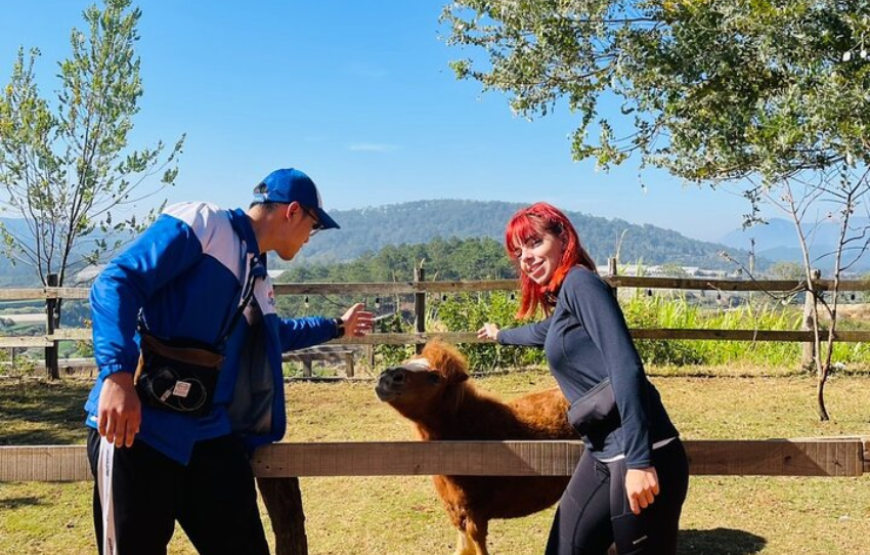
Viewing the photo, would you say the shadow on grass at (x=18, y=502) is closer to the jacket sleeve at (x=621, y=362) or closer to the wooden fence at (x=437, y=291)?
the wooden fence at (x=437, y=291)

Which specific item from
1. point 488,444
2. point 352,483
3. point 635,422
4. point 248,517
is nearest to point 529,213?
point 635,422

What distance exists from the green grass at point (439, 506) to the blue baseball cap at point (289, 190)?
3.51 metres

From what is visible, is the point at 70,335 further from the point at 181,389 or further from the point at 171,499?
the point at 181,389

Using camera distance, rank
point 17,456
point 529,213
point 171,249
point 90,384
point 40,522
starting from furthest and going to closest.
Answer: point 90,384, point 40,522, point 17,456, point 529,213, point 171,249

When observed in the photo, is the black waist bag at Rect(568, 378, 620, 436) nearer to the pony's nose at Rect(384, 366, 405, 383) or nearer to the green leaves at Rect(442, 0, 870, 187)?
the pony's nose at Rect(384, 366, 405, 383)

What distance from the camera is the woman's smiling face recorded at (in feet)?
7.37

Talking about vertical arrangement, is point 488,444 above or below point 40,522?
above

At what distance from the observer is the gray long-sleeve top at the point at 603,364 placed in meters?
1.93

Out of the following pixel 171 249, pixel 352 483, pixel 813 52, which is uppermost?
pixel 813 52

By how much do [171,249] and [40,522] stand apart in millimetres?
4985

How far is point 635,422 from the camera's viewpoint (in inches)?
75.4

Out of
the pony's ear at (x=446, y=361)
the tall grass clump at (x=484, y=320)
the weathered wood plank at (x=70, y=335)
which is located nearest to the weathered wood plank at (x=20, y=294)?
the weathered wood plank at (x=70, y=335)

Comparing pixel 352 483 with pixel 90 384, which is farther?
pixel 90 384

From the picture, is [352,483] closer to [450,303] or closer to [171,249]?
[171,249]
